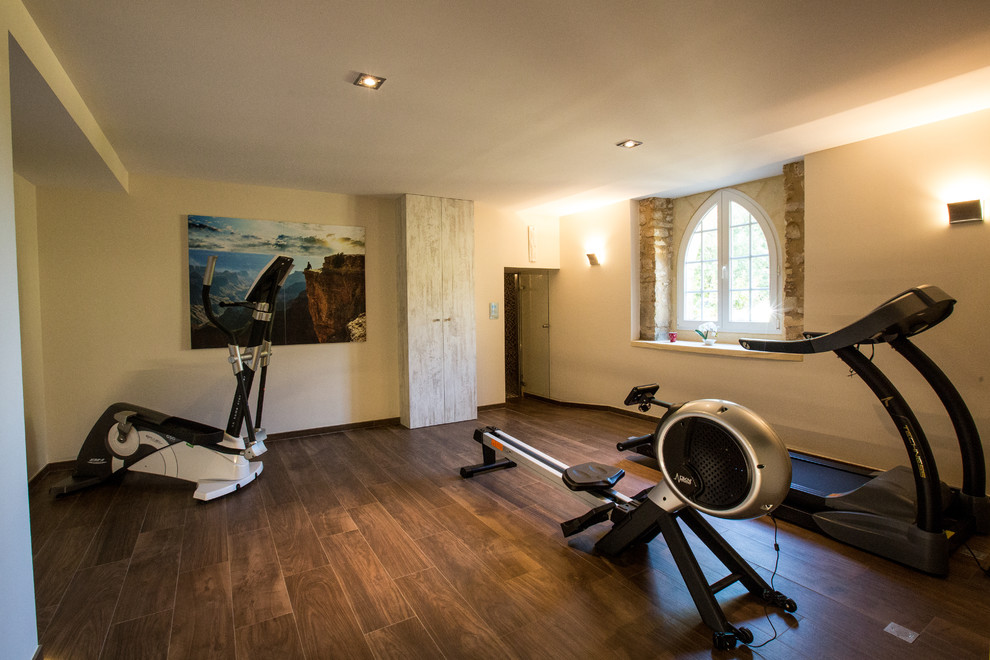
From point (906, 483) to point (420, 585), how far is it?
2.89 meters

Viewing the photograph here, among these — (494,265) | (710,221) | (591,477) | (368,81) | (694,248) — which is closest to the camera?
(368,81)

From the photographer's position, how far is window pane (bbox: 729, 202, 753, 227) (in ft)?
16.2

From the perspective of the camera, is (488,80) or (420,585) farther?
(488,80)

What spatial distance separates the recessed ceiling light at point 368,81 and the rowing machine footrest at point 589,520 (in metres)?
2.68

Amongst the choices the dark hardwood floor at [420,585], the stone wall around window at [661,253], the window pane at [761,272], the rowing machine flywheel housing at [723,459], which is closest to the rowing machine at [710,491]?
the rowing machine flywheel housing at [723,459]

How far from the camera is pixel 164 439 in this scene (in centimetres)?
352

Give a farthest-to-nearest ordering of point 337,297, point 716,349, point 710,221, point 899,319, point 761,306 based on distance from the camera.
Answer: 1. point 710,221
2. point 337,297
3. point 761,306
4. point 716,349
5. point 899,319

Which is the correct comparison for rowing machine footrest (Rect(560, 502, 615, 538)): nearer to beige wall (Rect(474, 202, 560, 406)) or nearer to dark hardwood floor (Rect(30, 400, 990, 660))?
dark hardwood floor (Rect(30, 400, 990, 660))

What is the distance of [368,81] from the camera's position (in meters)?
2.58

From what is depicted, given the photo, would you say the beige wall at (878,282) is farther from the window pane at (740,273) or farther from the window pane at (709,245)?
the window pane at (709,245)

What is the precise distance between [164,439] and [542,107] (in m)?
3.65

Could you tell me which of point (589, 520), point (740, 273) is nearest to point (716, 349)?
point (740, 273)

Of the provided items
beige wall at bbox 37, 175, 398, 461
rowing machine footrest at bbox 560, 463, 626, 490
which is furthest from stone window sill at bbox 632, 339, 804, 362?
beige wall at bbox 37, 175, 398, 461

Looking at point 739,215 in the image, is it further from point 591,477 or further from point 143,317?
point 143,317
